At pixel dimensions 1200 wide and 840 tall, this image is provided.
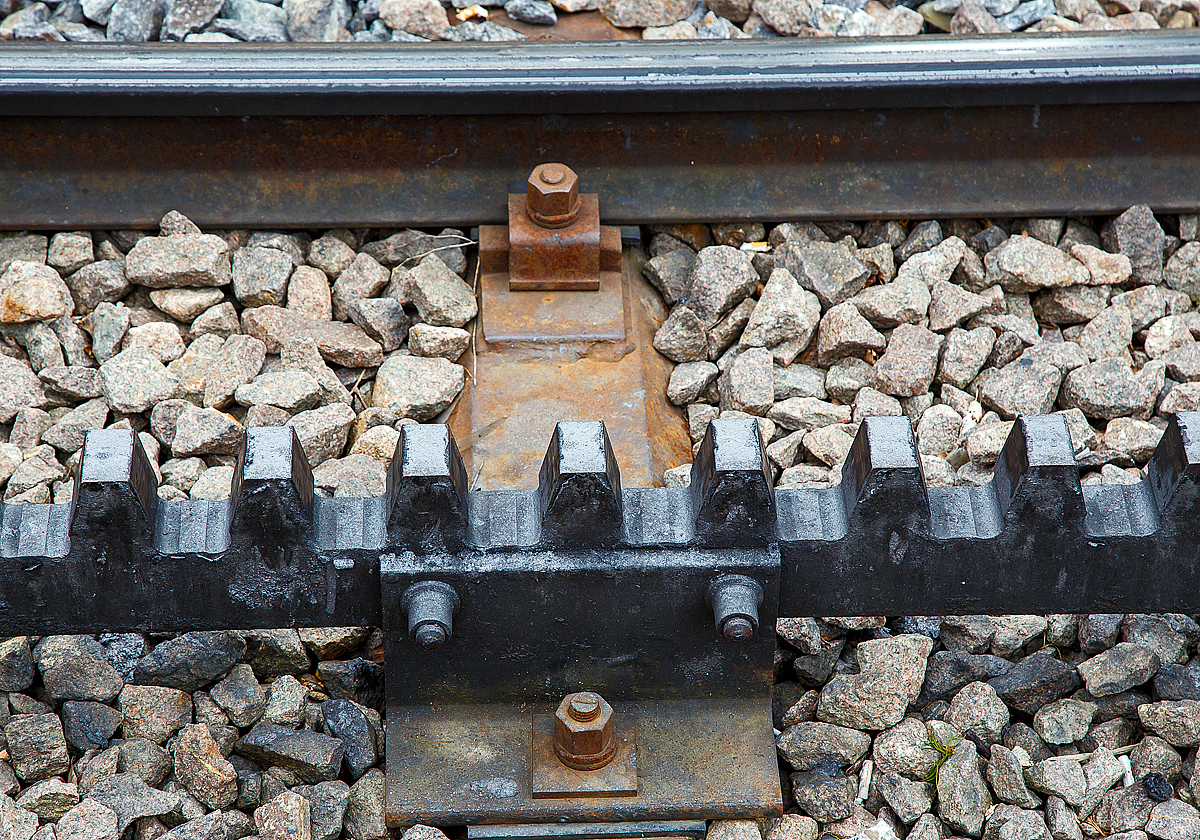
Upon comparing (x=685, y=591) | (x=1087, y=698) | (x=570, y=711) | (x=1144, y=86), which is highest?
(x=1144, y=86)

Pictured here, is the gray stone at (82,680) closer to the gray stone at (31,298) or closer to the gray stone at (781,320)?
the gray stone at (31,298)

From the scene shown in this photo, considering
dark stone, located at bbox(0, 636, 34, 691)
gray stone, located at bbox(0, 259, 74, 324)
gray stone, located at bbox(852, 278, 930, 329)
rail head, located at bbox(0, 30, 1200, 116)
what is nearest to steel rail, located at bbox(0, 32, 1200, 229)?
rail head, located at bbox(0, 30, 1200, 116)

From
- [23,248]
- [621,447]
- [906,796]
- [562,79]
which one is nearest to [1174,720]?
[906,796]

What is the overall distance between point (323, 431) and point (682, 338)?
Result: 0.87 m

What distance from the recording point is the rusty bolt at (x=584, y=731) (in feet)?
6.59

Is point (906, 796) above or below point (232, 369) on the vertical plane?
below

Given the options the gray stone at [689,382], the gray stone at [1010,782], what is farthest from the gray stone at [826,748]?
the gray stone at [689,382]

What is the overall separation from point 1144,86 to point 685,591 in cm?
203

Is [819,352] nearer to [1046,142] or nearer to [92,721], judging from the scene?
[1046,142]

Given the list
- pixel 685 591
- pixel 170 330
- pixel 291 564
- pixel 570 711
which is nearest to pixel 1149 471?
pixel 685 591

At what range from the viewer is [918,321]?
2914 mm

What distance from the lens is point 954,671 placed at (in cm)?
229

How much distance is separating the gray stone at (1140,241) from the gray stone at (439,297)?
1661mm

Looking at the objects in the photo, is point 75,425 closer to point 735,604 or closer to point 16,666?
point 16,666
